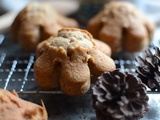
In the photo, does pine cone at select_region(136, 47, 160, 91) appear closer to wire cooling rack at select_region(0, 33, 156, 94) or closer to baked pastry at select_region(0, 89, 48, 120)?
wire cooling rack at select_region(0, 33, 156, 94)

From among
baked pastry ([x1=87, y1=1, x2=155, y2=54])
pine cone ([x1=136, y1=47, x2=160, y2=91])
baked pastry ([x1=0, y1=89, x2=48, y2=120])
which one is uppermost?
baked pastry ([x1=87, y1=1, x2=155, y2=54])

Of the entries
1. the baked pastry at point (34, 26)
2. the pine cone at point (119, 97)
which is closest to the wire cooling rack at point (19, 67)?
the baked pastry at point (34, 26)

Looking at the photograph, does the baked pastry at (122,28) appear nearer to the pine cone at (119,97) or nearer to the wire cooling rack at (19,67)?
the wire cooling rack at (19,67)

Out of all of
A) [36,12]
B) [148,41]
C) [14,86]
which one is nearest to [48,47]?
[14,86]

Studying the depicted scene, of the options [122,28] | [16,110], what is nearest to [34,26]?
[122,28]

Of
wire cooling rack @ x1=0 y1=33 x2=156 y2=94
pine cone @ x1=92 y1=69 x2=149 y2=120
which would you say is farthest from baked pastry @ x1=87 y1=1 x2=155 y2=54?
pine cone @ x1=92 y1=69 x2=149 y2=120

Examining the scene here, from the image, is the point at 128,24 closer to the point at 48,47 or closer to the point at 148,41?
the point at 148,41

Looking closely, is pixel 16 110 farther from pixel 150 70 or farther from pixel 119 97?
pixel 150 70
